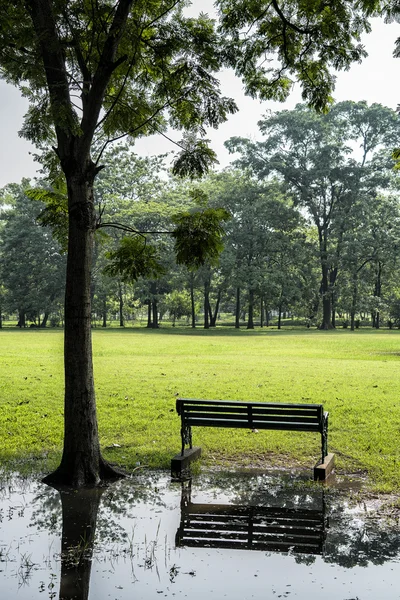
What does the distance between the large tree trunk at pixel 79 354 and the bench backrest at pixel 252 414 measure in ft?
4.41

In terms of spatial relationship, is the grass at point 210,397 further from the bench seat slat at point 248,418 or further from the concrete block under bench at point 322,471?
the bench seat slat at point 248,418

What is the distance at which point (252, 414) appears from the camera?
8.18m

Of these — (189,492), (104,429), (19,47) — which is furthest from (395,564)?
(19,47)

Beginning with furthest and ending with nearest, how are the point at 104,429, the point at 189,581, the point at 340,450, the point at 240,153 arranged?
the point at 240,153 → the point at 104,429 → the point at 340,450 → the point at 189,581

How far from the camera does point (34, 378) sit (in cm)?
1698

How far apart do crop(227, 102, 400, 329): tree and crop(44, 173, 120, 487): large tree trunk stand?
49894 millimetres

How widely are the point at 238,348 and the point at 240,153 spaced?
1286 inches

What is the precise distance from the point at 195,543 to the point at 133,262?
4.38 meters

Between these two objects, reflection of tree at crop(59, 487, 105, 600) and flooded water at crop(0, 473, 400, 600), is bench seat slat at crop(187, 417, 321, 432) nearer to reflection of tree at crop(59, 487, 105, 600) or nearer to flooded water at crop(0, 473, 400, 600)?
flooded water at crop(0, 473, 400, 600)

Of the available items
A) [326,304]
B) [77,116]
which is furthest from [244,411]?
[326,304]

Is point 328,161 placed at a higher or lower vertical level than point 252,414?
higher

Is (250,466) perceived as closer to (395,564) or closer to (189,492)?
(189,492)

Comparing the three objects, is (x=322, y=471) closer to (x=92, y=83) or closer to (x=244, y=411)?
(x=244, y=411)

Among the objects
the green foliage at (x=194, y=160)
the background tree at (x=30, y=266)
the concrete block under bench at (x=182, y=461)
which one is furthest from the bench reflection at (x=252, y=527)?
the background tree at (x=30, y=266)
